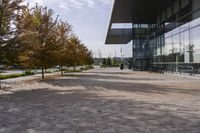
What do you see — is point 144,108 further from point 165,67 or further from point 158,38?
point 158,38

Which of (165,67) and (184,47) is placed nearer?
(184,47)

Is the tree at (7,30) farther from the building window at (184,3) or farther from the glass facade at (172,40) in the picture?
the building window at (184,3)

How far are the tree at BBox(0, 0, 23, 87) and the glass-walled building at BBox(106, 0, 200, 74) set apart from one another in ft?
54.2

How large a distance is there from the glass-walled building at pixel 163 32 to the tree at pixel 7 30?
1651 cm

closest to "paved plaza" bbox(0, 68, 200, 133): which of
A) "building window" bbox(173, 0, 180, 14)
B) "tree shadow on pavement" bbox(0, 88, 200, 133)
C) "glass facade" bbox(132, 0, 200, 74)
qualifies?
"tree shadow on pavement" bbox(0, 88, 200, 133)

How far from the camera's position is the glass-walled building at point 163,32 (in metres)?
33.0

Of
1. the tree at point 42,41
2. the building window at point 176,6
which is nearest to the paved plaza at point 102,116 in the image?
the tree at point 42,41

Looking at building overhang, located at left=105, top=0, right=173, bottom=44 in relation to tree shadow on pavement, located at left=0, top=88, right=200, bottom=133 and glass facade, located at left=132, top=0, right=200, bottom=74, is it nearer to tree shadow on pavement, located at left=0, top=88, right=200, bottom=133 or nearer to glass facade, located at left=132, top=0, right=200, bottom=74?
glass facade, located at left=132, top=0, right=200, bottom=74

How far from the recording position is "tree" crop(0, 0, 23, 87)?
19562 mm

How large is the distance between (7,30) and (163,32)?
30.1m

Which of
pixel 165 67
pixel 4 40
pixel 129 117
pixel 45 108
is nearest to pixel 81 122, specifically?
pixel 129 117

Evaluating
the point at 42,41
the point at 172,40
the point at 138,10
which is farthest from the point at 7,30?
the point at 138,10

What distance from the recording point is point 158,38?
49.8 m

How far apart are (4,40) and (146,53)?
132ft
